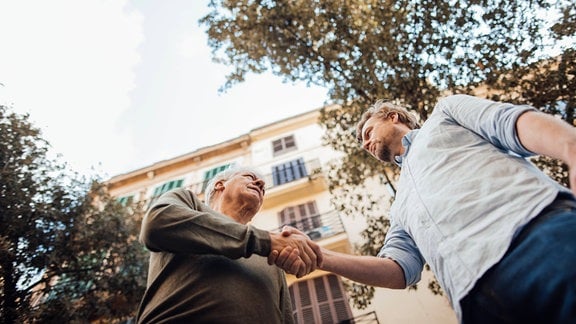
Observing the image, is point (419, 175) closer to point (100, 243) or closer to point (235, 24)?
point (235, 24)

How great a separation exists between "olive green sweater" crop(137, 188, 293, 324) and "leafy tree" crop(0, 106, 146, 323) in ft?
Result: 21.7

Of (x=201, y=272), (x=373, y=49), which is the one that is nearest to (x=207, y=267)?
(x=201, y=272)

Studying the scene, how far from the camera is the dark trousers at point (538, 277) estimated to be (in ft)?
3.70

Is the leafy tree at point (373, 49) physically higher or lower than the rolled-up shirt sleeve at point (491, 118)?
higher

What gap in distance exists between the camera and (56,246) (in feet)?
27.1

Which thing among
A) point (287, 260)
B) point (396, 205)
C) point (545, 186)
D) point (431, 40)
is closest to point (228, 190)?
point (287, 260)

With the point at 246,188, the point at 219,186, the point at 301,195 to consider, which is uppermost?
the point at 301,195

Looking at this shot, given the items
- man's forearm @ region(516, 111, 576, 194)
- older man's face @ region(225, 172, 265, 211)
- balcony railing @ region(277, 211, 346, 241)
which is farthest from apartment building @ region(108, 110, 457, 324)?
man's forearm @ region(516, 111, 576, 194)

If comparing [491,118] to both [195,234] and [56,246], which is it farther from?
[56,246]

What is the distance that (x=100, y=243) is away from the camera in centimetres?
918

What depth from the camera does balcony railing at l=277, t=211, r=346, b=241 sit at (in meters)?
12.6

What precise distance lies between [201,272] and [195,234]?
0.24 metres

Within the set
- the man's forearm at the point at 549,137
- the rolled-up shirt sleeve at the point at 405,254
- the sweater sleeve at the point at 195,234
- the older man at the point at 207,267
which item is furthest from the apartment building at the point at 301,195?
the man's forearm at the point at 549,137

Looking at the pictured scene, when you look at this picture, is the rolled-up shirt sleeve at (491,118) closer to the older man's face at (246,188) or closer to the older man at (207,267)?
the older man at (207,267)
